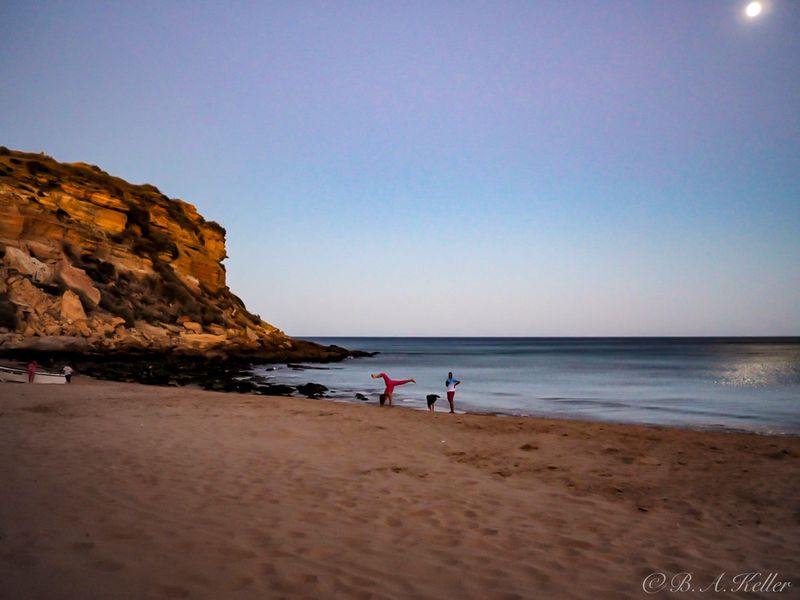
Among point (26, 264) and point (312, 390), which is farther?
point (26, 264)

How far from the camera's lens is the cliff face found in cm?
3694

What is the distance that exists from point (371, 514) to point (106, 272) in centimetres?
5006

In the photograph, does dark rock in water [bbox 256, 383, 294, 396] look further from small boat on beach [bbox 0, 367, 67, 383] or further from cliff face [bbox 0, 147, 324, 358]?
cliff face [bbox 0, 147, 324, 358]

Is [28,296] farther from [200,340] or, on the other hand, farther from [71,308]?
[200,340]

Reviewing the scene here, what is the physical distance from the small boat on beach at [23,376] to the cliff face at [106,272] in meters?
16.3

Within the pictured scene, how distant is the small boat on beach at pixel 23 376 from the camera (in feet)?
62.7

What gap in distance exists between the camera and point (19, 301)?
117 feet

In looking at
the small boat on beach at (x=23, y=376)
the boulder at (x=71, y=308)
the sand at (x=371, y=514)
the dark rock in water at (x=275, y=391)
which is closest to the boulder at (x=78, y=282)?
the boulder at (x=71, y=308)

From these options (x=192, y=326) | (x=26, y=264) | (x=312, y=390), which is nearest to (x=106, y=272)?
(x=26, y=264)

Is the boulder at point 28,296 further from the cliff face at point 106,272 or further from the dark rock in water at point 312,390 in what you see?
the dark rock in water at point 312,390

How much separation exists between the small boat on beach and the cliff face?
641 inches

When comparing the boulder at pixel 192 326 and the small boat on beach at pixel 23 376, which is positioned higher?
the boulder at pixel 192 326

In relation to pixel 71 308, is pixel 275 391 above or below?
below

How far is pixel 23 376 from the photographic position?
1953 centimetres
